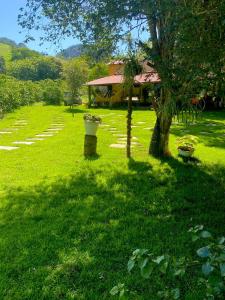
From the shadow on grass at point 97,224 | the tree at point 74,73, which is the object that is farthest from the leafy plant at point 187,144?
the tree at point 74,73

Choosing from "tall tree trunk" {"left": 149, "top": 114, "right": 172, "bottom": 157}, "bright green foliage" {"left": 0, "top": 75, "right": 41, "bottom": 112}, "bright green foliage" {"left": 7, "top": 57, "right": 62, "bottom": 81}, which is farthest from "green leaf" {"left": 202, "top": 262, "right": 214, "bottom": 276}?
"bright green foliage" {"left": 7, "top": 57, "right": 62, "bottom": 81}

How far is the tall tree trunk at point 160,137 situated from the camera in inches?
344

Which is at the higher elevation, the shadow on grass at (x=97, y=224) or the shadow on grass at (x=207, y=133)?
the shadow on grass at (x=207, y=133)

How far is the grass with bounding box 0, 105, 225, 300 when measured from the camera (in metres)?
3.63

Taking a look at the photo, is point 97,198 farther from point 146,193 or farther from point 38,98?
point 38,98

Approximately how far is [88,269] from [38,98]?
3377 cm

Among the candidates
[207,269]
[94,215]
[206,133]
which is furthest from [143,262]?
[206,133]

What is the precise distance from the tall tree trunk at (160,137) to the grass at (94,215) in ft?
0.91

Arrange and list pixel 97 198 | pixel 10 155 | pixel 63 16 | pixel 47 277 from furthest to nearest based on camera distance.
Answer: pixel 10 155
pixel 63 16
pixel 97 198
pixel 47 277

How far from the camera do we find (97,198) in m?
6.11

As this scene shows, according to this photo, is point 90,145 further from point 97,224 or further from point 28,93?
point 28,93

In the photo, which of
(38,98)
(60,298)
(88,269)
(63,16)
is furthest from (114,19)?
(38,98)

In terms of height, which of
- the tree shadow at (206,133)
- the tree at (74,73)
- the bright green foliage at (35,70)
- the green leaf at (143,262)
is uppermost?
the bright green foliage at (35,70)

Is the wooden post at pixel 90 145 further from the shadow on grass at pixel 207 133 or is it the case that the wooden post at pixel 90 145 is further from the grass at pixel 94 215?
the shadow on grass at pixel 207 133
